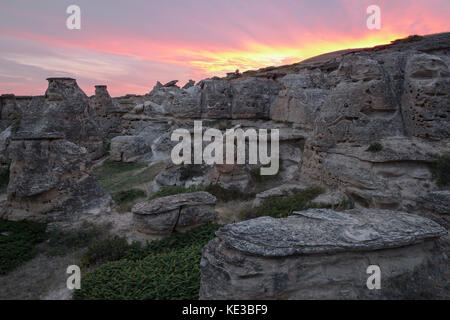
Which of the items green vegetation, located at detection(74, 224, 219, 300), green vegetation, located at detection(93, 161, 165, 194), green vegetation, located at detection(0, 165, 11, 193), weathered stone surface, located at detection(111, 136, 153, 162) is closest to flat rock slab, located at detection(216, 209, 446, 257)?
Answer: green vegetation, located at detection(74, 224, 219, 300)

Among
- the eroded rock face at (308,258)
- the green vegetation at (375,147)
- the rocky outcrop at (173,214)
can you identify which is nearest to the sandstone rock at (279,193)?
the rocky outcrop at (173,214)

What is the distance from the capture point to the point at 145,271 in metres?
5.08

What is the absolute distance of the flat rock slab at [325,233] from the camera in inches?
147

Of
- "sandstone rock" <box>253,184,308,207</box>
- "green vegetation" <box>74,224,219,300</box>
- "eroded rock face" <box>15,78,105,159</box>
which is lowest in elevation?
"green vegetation" <box>74,224,219,300</box>

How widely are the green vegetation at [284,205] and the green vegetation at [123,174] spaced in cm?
582

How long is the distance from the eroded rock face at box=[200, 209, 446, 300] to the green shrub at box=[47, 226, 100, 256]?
3897mm

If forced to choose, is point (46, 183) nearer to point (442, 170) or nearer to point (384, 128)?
point (384, 128)

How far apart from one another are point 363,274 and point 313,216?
118 cm

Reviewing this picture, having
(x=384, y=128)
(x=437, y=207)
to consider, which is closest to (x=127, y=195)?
(x=384, y=128)

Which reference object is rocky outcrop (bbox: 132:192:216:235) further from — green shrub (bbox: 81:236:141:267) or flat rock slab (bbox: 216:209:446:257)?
flat rock slab (bbox: 216:209:446:257)

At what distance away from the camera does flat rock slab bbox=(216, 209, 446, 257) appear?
374 centimetres

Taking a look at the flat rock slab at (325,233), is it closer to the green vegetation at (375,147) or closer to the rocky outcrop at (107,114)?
the green vegetation at (375,147)

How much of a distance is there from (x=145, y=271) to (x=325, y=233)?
322 cm
